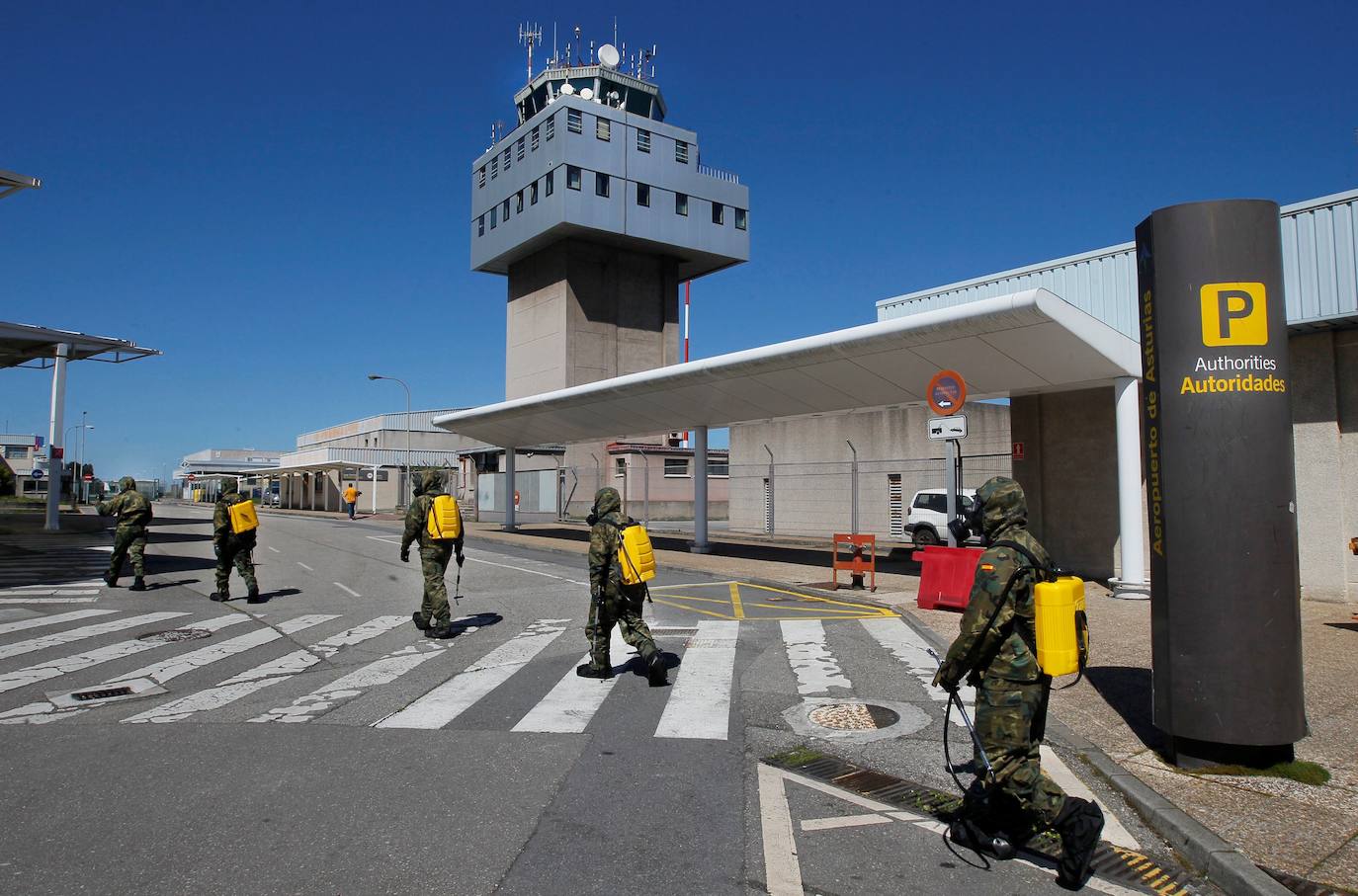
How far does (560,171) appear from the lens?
1938 inches

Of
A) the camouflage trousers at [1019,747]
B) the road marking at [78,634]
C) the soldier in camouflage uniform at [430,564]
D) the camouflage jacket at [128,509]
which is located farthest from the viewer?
the camouflage jacket at [128,509]

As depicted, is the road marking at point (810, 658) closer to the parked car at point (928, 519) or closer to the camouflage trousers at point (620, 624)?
→ the camouflage trousers at point (620, 624)

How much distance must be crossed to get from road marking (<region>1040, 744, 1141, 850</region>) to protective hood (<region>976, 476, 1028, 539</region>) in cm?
135

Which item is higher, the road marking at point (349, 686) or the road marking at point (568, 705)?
the road marking at point (568, 705)

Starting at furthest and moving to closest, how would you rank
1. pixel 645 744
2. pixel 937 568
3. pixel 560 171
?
pixel 560 171
pixel 937 568
pixel 645 744

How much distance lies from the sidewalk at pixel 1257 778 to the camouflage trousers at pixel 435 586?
19.0 feet

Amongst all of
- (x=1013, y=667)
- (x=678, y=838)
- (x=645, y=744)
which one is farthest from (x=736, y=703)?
(x=1013, y=667)

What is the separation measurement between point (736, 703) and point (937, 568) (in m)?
6.15

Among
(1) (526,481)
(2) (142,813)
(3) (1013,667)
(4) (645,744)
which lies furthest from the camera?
(1) (526,481)

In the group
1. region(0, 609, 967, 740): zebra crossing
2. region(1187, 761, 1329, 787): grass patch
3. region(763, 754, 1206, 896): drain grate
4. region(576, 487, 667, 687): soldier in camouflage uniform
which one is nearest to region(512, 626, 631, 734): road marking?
region(0, 609, 967, 740): zebra crossing

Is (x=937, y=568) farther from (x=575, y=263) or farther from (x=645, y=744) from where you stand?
(x=575, y=263)

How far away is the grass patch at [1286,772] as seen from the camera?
5070mm

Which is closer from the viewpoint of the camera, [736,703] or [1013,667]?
[1013,667]

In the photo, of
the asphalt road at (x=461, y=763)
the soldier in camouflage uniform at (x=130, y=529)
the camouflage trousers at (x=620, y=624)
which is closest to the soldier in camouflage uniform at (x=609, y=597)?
the camouflage trousers at (x=620, y=624)
